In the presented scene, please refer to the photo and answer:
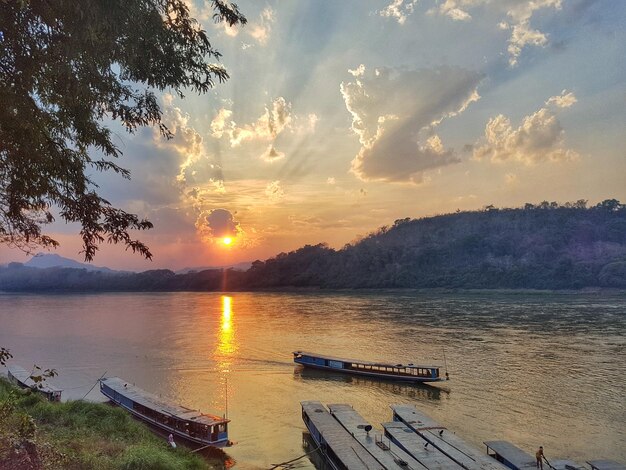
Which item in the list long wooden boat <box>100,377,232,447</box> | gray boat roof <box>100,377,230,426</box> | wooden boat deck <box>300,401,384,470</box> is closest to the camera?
wooden boat deck <box>300,401,384,470</box>

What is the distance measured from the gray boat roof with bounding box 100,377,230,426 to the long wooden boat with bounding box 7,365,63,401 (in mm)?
4227

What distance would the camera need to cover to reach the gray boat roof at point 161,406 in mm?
28962

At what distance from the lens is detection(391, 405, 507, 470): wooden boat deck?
72.5ft

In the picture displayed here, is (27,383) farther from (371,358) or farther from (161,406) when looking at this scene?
(371,358)

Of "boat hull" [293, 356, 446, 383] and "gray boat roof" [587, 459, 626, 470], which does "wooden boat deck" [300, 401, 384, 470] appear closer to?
"gray boat roof" [587, 459, 626, 470]

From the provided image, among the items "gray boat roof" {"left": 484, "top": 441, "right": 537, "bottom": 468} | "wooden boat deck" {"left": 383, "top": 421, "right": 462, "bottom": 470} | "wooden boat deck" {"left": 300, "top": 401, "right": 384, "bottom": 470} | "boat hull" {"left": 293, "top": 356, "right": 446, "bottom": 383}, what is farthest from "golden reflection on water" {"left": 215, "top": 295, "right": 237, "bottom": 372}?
"gray boat roof" {"left": 484, "top": 441, "right": 537, "bottom": 468}

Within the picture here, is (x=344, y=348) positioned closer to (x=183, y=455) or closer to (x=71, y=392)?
(x=71, y=392)

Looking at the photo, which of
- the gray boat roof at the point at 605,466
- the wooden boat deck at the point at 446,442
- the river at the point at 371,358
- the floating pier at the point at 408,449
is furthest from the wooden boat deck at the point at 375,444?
the gray boat roof at the point at 605,466

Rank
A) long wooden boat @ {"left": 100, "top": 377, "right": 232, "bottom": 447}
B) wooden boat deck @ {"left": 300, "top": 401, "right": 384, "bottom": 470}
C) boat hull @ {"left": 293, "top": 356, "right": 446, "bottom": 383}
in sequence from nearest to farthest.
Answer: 1. wooden boat deck @ {"left": 300, "top": 401, "right": 384, "bottom": 470}
2. long wooden boat @ {"left": 100, "top": 377, "right": 232, "bottom": 447}
3. boat hull @ {"left": 293, "top": 356, "right": 446, "bottom": 383}

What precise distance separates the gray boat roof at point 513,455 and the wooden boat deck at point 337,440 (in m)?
7.54

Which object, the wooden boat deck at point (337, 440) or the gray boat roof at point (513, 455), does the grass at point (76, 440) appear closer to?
the wooden boat deck at point (337, 440)

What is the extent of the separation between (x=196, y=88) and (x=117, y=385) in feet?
121

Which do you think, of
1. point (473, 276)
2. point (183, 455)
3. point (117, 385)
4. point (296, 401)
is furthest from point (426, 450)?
point (473, 276)

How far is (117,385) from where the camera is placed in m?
39.9
